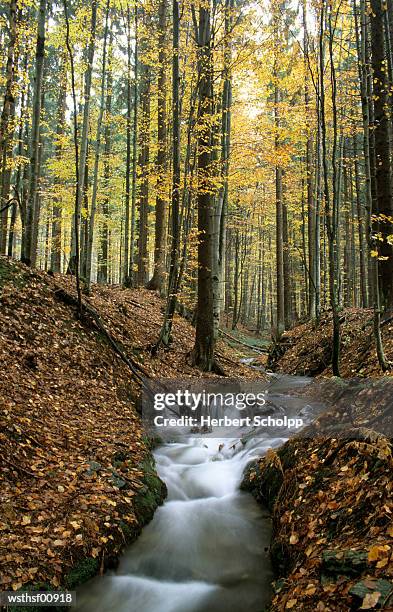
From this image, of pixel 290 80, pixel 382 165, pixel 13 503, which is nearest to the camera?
pixel 13 503

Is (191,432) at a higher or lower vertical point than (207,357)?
lower

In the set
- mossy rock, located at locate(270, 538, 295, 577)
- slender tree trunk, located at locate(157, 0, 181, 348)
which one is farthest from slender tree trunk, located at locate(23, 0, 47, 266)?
mossy rock, located at locate(270, 538, 295, 577)

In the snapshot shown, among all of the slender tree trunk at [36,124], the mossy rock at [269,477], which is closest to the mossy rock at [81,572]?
the mossy rock at [269,477]

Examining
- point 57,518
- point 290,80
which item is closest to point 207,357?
point 57,518

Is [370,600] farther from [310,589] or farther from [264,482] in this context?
[264,482]

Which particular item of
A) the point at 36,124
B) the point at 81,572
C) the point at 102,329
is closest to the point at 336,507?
the point at 81,572

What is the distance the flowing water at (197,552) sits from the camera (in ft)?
14.6

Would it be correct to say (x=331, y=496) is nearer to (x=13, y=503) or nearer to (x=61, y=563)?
(x=61, y=563)

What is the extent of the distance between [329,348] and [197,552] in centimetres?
834

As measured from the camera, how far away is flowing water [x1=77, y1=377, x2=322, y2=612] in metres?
4.44

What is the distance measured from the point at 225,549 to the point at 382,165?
856 cm

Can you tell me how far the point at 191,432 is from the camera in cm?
897

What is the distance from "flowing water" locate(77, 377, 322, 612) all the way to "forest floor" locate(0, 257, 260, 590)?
0.26 m

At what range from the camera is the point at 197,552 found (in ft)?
17.5
